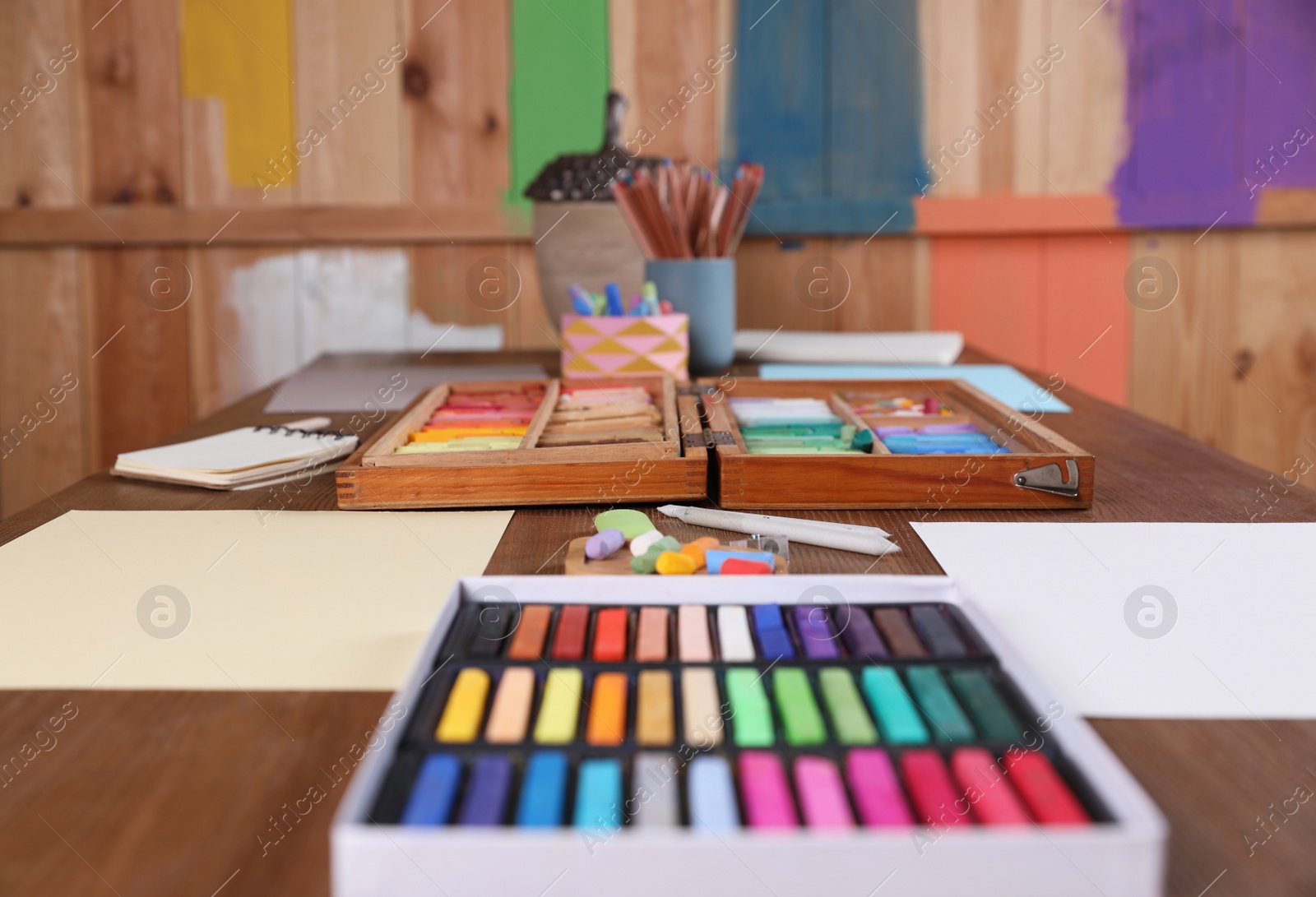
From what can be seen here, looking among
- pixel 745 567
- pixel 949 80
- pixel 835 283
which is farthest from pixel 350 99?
pixel 745 567

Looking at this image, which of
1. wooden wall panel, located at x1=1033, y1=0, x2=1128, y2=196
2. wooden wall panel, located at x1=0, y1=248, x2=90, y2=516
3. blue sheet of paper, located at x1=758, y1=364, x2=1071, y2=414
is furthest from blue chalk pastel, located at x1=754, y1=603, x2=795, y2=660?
wooden wall panel, located at x1=0, y1=248, x2=90, y2=516

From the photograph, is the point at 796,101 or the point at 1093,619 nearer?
the point at 1093,619

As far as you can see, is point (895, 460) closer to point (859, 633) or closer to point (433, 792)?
point (859, 633)

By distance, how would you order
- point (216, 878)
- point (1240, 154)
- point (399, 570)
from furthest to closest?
1. point (1240, 154)
2. point (399, 570)
3. point (216, 878)

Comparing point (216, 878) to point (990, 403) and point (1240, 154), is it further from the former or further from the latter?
point (1240, 154)

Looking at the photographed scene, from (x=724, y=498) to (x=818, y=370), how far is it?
0.65m

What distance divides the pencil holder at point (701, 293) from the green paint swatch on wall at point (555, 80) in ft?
2.17

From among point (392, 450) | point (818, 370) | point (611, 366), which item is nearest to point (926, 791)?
point (392, 450)

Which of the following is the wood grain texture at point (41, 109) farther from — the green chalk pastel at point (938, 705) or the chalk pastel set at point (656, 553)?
the green chalk pastel at point (938, 705)

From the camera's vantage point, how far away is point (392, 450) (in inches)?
33.0

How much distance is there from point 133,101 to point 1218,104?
6.25ft

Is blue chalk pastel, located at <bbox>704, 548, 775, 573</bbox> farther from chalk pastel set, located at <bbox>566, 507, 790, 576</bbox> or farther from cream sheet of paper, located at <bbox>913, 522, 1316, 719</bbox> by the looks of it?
cream sheet of paper, located at <bbox>913, 522, 1316, 719</bbox>

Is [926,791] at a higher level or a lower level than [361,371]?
lower

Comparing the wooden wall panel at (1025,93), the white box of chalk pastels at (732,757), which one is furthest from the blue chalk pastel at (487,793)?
the wooden wall panel at (1025,93)
